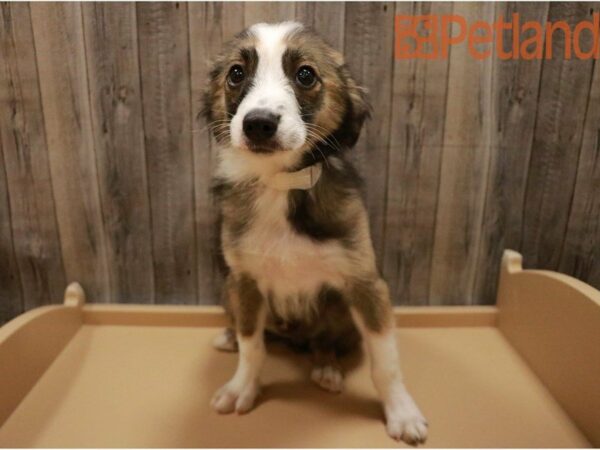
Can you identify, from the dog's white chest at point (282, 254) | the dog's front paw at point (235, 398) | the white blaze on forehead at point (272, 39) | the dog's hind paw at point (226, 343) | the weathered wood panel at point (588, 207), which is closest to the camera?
the white blaze on forehead at point (272, 39)

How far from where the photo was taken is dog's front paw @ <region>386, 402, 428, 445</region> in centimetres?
126

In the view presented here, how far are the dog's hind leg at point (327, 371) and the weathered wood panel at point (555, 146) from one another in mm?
794

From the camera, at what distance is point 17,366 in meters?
1.41

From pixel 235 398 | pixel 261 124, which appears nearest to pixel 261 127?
pixel 261 124

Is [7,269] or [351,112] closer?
[351,112]

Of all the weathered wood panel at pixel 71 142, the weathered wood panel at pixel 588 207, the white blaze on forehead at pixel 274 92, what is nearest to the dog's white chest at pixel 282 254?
the white blaze on forehead at pixel 274 92

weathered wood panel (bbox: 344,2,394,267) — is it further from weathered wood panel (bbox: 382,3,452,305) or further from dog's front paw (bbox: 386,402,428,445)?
dog's front paw (bbox: 386,402,428,445)

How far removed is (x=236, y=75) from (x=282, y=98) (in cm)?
19

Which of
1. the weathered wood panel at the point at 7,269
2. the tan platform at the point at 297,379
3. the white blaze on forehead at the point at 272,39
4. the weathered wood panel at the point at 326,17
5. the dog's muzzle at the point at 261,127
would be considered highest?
the weathered wood panel at the point at 326,17

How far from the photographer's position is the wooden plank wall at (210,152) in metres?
1.55

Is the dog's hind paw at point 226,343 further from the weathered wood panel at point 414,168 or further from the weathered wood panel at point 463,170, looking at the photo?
the weathered wood panel at point 463,170

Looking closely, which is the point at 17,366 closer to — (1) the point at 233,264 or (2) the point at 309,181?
(1) the point at 233,264

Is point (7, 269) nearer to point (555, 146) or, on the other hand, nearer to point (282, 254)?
point (282, 254)

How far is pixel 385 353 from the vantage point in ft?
4.24
